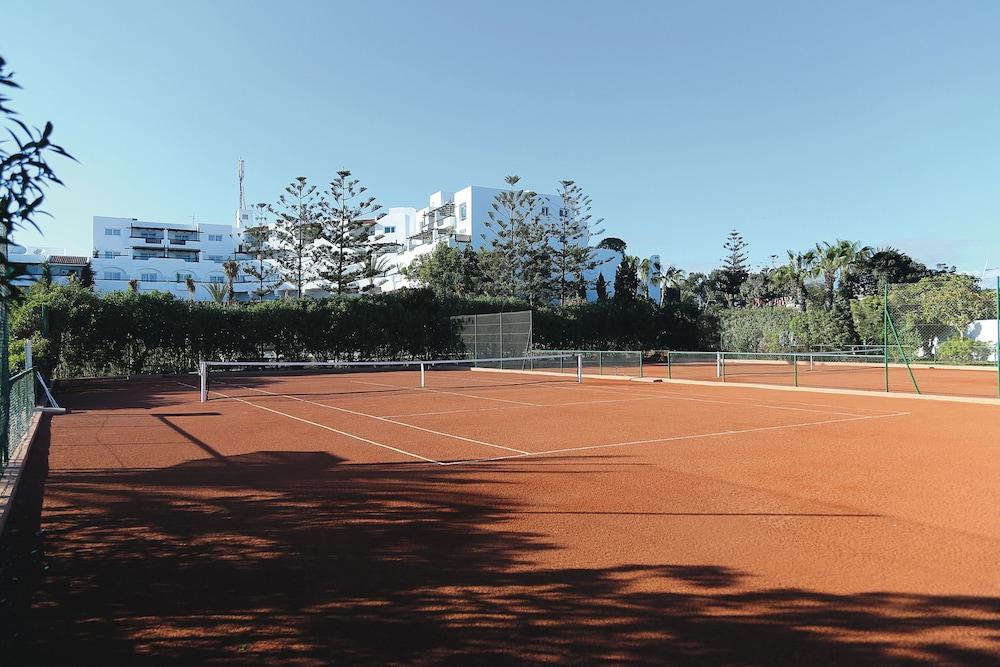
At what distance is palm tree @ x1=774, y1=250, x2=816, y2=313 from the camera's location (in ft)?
198

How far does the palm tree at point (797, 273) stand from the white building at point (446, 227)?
17.9 m

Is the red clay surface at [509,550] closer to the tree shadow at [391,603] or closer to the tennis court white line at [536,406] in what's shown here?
the tree shadow at [391,603]

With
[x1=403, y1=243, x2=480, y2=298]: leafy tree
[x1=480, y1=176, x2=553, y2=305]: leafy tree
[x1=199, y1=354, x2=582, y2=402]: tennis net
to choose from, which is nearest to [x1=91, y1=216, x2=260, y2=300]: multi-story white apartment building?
[x1=403, y1=243, x2=480, y2=298]: leafy tree

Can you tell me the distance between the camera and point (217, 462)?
373 inches

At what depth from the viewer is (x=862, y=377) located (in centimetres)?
2584

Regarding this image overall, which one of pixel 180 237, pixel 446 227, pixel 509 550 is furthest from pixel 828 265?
pixel 180 237

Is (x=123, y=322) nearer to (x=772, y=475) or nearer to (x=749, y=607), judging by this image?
(x=772, y=475)

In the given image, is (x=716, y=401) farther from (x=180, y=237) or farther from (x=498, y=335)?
(x=180, y=237)

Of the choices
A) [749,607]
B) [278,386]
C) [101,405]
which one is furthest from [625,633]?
[278,386]

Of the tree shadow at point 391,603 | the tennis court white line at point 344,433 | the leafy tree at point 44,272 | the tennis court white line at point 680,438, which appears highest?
the leafy tree at point 44,272

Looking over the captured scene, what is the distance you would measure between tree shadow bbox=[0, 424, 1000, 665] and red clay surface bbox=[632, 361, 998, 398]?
17609 mm

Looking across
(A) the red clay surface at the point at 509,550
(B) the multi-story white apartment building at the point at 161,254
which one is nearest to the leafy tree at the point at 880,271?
(A) the red clay surface at the point at 509,550

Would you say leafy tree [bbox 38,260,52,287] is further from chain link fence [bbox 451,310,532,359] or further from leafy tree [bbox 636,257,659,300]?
leafy tree [bbox 636,257,659,300]

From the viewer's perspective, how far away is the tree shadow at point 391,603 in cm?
374
